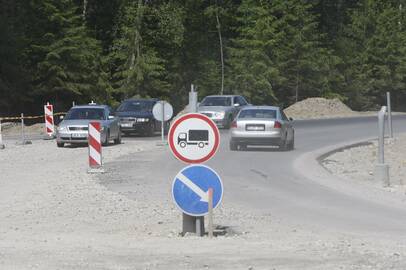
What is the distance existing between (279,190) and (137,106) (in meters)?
22.4

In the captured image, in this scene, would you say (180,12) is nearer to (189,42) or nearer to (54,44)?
(189,42)

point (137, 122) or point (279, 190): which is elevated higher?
point (137, 122)

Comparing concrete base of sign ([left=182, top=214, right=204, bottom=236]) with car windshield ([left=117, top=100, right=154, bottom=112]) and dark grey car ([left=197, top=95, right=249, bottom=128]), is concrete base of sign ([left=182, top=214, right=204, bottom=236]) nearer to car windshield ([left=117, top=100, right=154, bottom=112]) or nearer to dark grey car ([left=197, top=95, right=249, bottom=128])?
car windshield ([left=117, top=100, right=154, bottom=112])

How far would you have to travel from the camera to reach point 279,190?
1709 centimetres

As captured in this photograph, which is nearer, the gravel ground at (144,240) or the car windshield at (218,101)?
the gravel ground at (144,240)

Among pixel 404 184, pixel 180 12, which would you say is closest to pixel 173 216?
pixel 404 184

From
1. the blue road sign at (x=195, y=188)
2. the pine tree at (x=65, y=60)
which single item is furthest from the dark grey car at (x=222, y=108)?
the blue road sign at (x=195, y=188)

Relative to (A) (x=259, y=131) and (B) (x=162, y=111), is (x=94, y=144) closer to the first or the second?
(A) (x=259, y=131)

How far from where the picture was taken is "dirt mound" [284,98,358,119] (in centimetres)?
5900

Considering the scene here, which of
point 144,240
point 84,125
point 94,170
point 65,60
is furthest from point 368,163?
point 65,60

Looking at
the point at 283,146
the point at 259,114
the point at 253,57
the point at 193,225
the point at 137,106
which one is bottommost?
the point at 193,225

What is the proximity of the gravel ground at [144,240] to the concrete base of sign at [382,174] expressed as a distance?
4.91 m

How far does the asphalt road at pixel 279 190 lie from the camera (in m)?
12.6

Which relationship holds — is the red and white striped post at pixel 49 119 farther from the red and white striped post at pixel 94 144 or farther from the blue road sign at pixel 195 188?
the blue road sign at pixel 195 188
